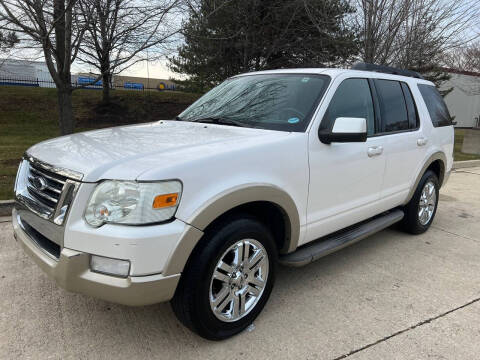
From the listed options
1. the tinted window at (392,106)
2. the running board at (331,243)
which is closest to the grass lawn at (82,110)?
the tinted window at (392,106)

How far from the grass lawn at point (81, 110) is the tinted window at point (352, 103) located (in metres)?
10.2

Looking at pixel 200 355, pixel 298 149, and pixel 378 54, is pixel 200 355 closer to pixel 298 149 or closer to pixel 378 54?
pixel 298 149

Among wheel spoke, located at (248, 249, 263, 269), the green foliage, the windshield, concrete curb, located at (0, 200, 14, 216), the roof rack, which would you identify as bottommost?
concrete curb, located at (0, 200, 14, 216)

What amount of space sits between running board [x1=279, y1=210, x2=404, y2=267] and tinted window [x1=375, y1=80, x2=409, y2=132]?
92 centimetres

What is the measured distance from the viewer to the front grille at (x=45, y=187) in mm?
2348

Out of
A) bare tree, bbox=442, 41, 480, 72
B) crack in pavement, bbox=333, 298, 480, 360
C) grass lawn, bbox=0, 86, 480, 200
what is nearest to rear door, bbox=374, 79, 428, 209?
crack in pavement, bbox=333, 298, 480, 360

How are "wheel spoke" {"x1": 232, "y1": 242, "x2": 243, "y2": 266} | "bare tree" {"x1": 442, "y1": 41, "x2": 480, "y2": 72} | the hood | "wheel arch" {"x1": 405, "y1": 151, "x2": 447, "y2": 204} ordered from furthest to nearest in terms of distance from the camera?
"bare tree" {"x1": 442, "y1": 41, "x2": 480, "y2": 72}
"wheel arch" {"x1": 405, "y1": 151, "x2": 447, "y2": 204}
"wheel spoke" {"x1": 232, "y1": 242, "x2": 243, "y2": 266}
the hood

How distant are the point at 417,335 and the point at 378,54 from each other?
697 cm

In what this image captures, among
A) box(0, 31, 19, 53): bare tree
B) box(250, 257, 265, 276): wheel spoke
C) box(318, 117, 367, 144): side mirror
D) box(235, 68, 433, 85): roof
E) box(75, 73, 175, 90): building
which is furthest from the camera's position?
box(75, 73, 175, 90): building

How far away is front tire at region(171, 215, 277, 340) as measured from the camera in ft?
7.76

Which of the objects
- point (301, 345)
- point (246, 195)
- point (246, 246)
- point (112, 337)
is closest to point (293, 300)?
point (301, 345)

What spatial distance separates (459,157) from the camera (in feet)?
38.6

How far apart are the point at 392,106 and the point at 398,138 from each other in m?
0.34

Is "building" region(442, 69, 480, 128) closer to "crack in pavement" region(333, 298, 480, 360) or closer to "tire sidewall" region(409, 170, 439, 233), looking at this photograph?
"tire sidewall" region(409, 170, 439, 233)
